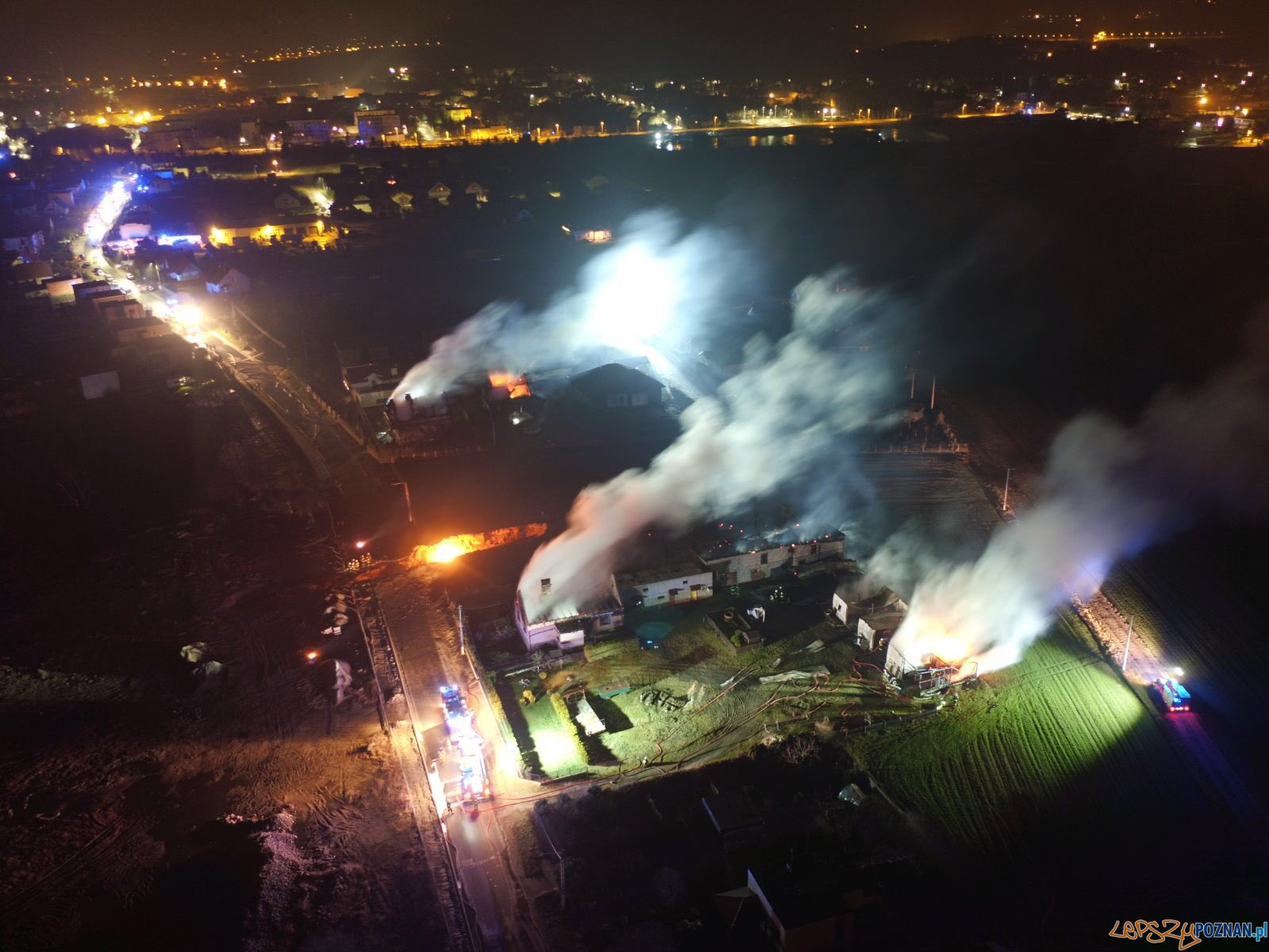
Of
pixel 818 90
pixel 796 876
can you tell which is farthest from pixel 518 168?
pixel 796 876

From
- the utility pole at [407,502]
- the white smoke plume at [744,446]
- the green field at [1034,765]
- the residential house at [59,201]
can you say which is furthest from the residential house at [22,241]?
the green field at [1034,765]

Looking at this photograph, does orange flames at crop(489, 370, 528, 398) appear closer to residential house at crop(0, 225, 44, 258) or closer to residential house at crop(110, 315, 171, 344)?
residential house at crop(110, 315, 171, 344)

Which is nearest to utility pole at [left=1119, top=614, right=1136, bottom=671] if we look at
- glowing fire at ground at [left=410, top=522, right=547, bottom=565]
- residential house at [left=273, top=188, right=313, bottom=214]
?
glowing fire at ground at [left=410, top=522, right=547, bottom=565]

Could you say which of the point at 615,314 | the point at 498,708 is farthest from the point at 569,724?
the point at 615,314

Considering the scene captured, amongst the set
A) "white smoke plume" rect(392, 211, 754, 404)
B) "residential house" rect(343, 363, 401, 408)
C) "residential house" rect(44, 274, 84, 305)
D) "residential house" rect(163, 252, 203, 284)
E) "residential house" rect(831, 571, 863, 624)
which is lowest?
"residential house" rect(831, 571, 863, 624)

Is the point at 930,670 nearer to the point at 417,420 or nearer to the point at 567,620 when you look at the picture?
the point at 567,620

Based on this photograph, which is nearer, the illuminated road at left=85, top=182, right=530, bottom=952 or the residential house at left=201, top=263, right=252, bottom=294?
the illuminated road at left=85, top=182, right=530, bottom=952
